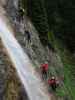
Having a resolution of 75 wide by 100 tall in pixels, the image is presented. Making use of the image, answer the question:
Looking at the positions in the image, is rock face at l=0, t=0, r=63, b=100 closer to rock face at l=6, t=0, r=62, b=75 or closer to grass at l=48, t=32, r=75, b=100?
rock face at l=6, t=0, r=62, b=75

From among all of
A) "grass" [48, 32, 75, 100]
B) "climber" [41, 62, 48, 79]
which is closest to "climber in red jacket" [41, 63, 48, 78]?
"climber" [41, 62, 48, 79]

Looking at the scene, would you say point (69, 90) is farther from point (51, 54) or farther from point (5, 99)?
point (5, 99)

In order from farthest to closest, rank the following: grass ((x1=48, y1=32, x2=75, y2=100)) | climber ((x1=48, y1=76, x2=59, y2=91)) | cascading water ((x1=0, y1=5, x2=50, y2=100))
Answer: grass ((x1=48, y1=32, x2=75, y2=100)), climber ((x1=48, y1=76, x2=59, y2=91)), cascading water ((x1=0, y1=5, x2=50, y2=100))

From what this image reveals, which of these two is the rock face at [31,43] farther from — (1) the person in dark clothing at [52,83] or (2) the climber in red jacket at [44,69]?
(1) the person in dark clothing at [52,83]

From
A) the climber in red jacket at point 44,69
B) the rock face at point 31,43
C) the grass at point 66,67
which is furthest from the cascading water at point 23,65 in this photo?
the grass at point 66,67

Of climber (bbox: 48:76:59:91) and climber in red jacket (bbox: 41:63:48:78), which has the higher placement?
climber in red jacket (bbox: 41:63:48:78)

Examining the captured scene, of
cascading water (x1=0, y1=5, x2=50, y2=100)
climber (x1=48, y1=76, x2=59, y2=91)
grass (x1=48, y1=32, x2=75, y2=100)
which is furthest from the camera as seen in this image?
grass (x1=48, y1=32, x2=75, y2=100)

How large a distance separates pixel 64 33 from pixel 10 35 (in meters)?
8.46

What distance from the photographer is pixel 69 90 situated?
19.6 meters

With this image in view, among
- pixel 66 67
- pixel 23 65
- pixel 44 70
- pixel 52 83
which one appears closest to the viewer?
pixel 23 65

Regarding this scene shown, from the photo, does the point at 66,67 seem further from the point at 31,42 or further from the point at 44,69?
the point at 44,69

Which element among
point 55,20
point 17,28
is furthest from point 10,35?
point 55,20

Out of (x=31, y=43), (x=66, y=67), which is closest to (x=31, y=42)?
(x=31, y=43)

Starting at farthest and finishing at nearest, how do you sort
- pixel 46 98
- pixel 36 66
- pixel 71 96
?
pixel 71 96 < pixel 36 66 < pixel 46 98
